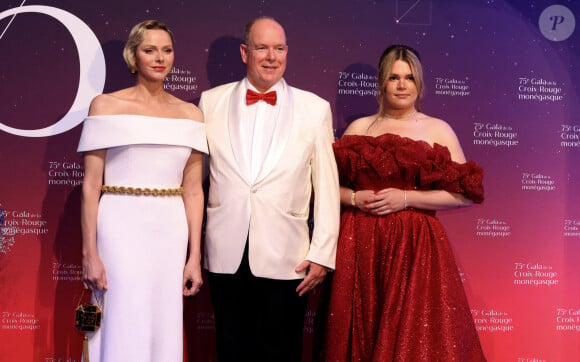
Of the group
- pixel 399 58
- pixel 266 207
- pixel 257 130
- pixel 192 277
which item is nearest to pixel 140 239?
pixel 192 277

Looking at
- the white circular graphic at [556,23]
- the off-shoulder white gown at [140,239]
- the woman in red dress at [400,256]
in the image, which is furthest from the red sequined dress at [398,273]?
the white circular graphic at [556,23]

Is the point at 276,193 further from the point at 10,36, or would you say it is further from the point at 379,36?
the point at 10,36

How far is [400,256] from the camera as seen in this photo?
11.0 feet

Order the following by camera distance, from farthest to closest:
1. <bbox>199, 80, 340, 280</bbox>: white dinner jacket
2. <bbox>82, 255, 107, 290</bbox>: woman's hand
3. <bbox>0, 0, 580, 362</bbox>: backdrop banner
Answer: <bbox>0, 0, 580, 362</bbox>: backdrop banner → <bbox>199, 80, 340, 280</bbox>: white dinner jacket → <bbox>82, 255, 107, 290</bbox>: woman's hand

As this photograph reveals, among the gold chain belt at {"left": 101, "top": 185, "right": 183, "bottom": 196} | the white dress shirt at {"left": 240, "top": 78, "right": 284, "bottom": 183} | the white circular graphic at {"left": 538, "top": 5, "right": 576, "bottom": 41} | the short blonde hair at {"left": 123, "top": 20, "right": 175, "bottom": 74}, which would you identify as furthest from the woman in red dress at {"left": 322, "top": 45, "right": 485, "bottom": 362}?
the white circular graphic at {"left": 538, "top": 5, "right": 576, "bottom": 41}

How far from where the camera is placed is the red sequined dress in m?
3.28

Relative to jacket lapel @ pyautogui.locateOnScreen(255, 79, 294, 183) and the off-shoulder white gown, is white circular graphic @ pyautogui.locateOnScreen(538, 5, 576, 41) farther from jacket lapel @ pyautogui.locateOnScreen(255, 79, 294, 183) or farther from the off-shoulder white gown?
the off-shoulder white gown

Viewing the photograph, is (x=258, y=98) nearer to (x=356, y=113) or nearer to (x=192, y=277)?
(x=192, y=277)

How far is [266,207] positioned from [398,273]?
0.74 meters

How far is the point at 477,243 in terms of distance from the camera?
4383mm

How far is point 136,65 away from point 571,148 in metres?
2.87

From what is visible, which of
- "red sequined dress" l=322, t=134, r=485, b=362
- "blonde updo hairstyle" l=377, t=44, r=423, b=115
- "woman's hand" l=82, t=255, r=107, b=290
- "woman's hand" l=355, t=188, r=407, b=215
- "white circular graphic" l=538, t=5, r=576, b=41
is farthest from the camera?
"white circular graphic" l=538, t=5, r=576, b=41

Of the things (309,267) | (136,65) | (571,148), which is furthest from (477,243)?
(136,65)

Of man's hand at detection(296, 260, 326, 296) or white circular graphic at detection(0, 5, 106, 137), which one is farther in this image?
white circular graphic at detection(0, 5, 106, 137)
